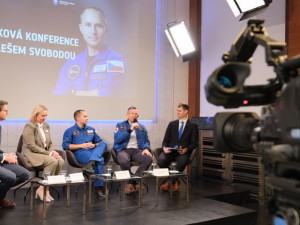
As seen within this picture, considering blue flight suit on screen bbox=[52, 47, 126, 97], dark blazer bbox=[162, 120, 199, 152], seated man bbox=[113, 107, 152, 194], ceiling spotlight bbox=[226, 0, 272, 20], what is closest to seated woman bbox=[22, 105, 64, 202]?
seated man bbox=[113, 107, 152, 194]

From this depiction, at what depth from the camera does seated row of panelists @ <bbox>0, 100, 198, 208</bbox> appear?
4.03m

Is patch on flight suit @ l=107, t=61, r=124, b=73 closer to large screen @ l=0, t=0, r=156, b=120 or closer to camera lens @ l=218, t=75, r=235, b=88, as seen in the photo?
large screen @ l=0, t=0, r=156, b=120

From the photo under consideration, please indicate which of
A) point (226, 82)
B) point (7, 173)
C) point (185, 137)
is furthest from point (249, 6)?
point (226, 82)

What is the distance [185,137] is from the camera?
5293 millimetres

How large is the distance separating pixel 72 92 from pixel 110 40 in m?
1.08

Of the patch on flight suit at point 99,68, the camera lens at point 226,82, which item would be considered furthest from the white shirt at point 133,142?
the camera lens at point 226,82

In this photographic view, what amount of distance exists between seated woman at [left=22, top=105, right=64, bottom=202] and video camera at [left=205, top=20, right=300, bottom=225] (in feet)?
11.3

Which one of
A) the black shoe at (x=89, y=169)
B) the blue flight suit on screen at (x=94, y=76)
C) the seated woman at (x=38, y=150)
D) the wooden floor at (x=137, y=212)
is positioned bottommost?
the wooden floor at (x=137, y=212)

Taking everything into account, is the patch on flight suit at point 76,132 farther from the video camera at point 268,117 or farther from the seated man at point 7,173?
the video camera at point 268,117

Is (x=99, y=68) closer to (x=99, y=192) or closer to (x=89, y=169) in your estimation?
(x=89, y=169)

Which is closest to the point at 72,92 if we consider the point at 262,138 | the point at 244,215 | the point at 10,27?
the point at 10,27

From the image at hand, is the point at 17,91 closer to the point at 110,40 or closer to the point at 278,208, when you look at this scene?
the point at 110,40

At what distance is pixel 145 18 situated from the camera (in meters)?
6.30

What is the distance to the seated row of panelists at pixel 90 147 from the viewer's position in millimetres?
4031
